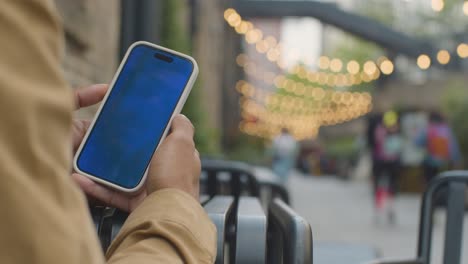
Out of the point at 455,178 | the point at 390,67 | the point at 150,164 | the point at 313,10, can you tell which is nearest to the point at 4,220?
the point at 150,164

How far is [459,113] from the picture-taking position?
604 inches

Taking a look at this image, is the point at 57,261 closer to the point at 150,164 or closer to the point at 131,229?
the point at 131,229

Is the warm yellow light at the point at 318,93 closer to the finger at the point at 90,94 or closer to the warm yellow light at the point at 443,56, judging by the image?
the warm yellow light at the point at 443,56

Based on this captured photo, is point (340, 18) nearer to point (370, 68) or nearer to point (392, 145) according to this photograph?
point (370, 68)

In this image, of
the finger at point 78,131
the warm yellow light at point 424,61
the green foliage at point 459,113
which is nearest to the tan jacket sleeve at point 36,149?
the finger at point 78,131

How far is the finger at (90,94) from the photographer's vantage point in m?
1.65

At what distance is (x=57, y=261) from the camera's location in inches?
30.9

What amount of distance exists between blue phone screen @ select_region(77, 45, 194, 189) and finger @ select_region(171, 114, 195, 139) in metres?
0.04

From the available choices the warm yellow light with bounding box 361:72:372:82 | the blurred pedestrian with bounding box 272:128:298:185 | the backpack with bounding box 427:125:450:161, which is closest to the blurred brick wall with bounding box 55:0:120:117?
the backpack with bounding box 427:125:450:161

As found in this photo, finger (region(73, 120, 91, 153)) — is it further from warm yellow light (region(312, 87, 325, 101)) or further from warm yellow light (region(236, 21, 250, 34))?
warm yellow light (region(312, 87, 325, 101))

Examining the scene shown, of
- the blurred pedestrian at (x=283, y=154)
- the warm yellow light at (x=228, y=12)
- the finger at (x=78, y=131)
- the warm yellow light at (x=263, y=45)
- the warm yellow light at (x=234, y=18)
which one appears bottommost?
the blurred pedestrian at (x=283, y=154)

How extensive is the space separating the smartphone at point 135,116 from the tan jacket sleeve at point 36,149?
0.66 m

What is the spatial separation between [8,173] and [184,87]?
34.3 inches

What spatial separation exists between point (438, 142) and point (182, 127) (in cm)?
933
